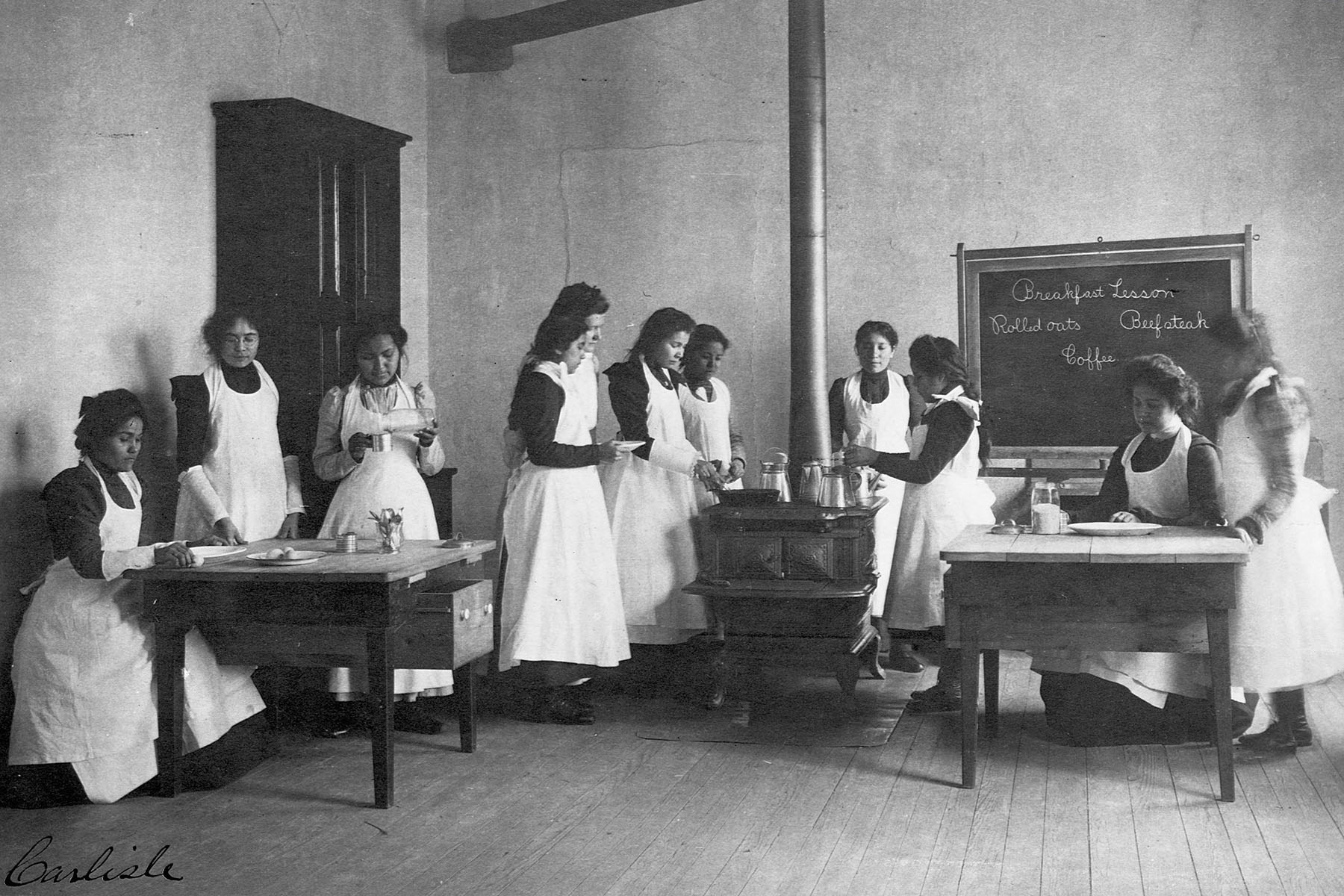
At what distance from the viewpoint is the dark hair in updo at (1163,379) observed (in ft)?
13.9

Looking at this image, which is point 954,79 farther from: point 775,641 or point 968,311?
point 775,641

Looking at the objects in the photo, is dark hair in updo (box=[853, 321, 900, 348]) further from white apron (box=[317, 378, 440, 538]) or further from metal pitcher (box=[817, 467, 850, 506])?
white apron (box=[317, 378, 440, 538])

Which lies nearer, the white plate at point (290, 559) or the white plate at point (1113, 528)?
the white plate at point (290, 559)

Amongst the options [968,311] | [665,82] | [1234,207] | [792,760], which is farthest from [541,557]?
[1234,207]

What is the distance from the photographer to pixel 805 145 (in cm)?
568

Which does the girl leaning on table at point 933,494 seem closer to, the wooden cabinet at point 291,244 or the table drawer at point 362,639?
the table drawer at point 362,639

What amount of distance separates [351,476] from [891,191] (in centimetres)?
340

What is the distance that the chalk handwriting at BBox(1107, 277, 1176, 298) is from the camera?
634 centimetres

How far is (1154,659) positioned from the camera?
4234mm

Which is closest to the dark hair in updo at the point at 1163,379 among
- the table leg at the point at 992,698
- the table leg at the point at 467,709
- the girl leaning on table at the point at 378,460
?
the table leg at the point at 992,698

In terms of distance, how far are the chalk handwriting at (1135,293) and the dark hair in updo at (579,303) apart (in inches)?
118

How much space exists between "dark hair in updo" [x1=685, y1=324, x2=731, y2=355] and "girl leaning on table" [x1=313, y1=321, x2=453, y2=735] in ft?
4.66

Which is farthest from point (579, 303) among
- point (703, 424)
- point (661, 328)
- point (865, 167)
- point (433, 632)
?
point (865, 167)
